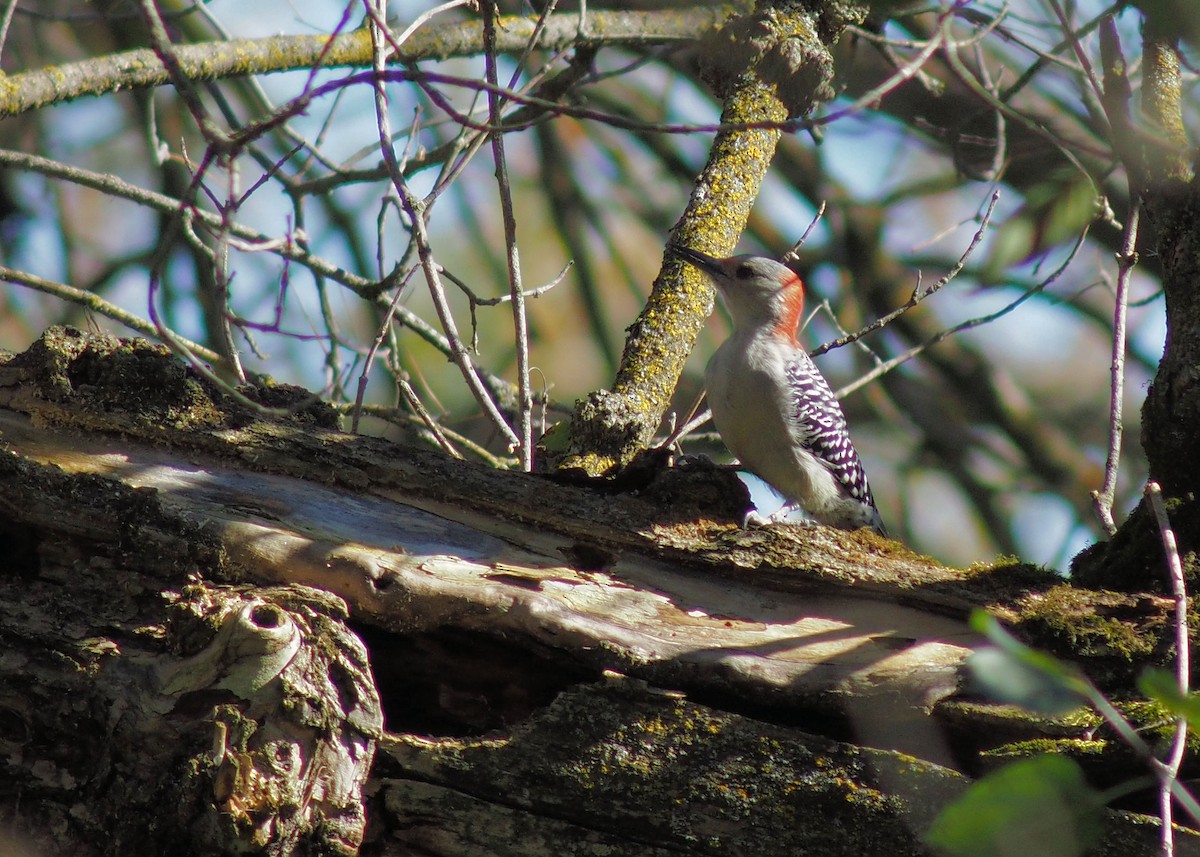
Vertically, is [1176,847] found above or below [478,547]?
below

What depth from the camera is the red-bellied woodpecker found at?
4883 millimetres

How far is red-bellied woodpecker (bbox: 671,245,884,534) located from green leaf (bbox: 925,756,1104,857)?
3.50 m

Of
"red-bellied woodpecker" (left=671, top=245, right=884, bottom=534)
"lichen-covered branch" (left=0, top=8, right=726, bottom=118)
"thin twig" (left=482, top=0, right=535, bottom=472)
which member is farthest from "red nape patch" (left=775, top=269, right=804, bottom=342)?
"thin twig" (left=482, top=0, right=535, bottom=472)

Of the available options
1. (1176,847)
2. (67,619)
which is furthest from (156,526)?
(1176,847)

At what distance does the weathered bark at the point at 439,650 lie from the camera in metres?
2.40

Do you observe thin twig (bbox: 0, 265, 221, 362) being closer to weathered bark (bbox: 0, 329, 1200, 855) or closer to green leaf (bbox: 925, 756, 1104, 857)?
weathered bark (bbox: 0, 329, 1200, 855)

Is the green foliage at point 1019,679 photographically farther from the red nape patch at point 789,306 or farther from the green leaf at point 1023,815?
the red nape patch at point 789,306

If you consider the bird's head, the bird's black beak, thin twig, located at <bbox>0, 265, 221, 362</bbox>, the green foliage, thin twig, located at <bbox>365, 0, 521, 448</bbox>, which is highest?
the bird's head

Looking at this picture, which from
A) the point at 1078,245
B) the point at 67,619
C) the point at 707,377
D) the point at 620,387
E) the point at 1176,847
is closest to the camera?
the point at 1176,847

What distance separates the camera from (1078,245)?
4.75 m

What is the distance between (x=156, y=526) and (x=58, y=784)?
657 millimetres

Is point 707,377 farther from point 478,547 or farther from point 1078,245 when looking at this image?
point 478,547

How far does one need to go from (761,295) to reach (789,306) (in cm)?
23

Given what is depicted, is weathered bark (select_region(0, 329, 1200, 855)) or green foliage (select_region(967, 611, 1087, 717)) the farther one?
weathered bark (select_region(0, 329, 1200, 855))
